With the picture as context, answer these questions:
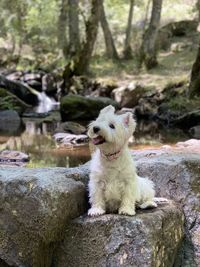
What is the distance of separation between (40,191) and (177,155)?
207 centimetres

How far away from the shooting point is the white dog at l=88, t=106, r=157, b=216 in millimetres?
4383

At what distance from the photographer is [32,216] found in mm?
4348

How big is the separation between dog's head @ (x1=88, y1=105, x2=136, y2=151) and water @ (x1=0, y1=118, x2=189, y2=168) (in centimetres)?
581

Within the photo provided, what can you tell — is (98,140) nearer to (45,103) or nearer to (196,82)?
(196,82)

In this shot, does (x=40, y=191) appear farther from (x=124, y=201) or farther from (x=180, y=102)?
(x=180, y=102)

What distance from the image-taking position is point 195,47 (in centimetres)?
2847

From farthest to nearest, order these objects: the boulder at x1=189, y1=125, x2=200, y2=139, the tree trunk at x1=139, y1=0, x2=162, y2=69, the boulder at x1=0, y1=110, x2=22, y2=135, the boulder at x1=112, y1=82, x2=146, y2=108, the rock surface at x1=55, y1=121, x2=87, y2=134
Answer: the tree trunk at x1=139, y1=0, x2=162, y2=69 < the boulder at x1=112, y1=82, x2=146, y2=108 < the boulder at x1=0, y1=110, x2=22, y2=135 < the rock surface at x1=55, y1=121, x2=87, y2=134 < the boulder at x1=189, y1=125, x2=200, y2=139

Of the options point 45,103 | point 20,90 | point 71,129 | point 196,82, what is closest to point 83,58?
point 45,103

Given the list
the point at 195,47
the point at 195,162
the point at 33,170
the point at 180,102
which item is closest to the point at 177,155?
the point at 195,162

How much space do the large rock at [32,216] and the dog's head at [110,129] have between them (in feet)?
2.15

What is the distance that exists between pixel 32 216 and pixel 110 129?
1.06m

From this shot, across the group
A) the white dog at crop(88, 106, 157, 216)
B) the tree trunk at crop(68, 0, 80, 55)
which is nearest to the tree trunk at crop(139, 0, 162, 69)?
the tree trunk at crop(68, 0, 80, 55)

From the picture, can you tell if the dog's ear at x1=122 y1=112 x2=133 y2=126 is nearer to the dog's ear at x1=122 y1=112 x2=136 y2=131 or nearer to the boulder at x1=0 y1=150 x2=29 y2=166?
the dog's ear at x1=122 y1=112 x2=136 y2=131

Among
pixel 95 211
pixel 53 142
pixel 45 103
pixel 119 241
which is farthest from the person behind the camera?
pixel 45 103
